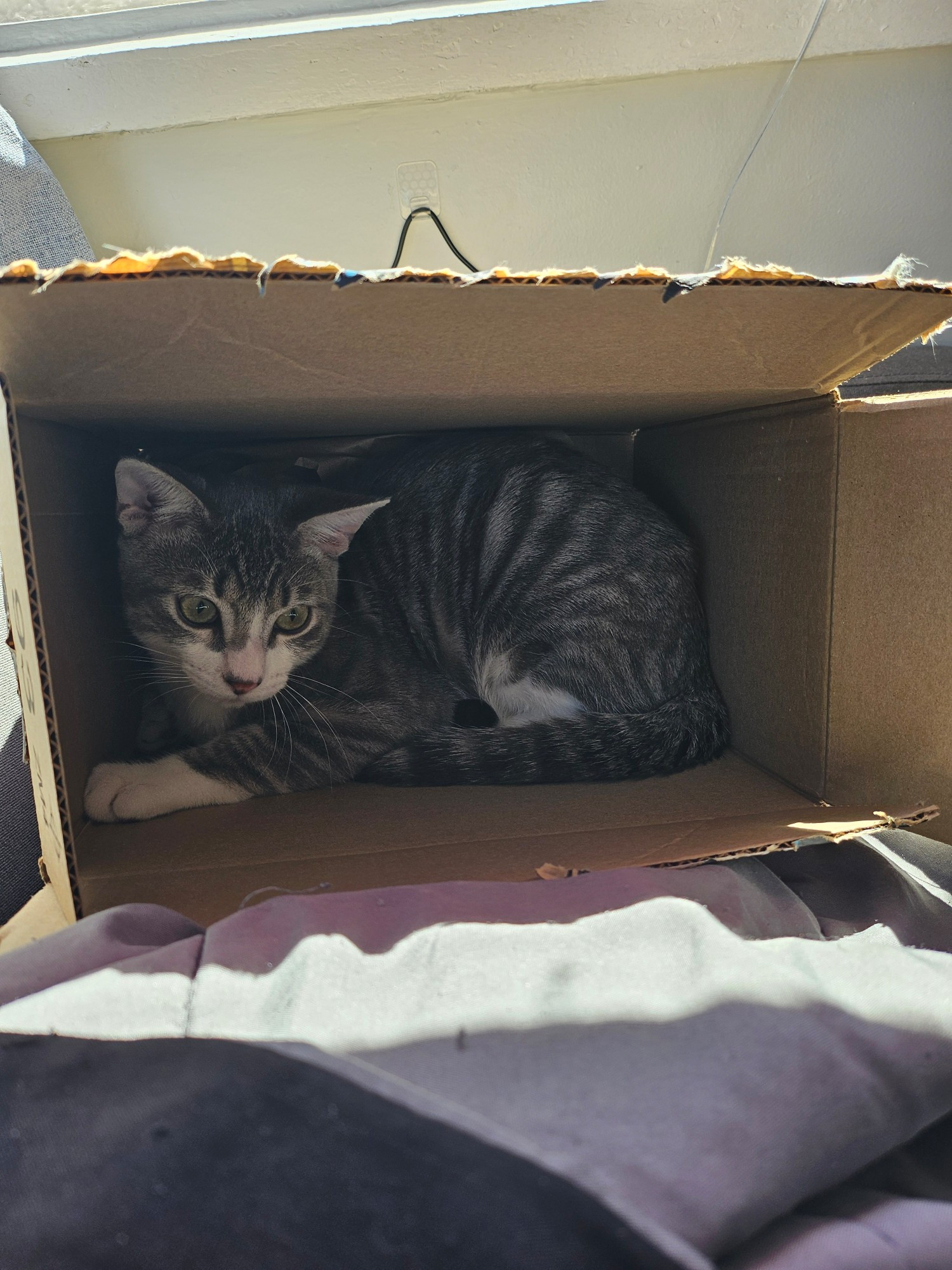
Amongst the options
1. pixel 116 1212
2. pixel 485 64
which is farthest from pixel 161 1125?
pixel 485 64

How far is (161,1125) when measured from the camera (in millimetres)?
466

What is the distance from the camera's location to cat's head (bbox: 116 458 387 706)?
1072 millimetres

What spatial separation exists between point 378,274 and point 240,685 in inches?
24.6

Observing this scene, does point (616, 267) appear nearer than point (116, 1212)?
No

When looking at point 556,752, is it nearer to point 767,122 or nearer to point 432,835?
point 432,835

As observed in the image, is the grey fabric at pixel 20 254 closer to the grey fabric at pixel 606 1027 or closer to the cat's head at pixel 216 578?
the cat's head at pixel 216 578

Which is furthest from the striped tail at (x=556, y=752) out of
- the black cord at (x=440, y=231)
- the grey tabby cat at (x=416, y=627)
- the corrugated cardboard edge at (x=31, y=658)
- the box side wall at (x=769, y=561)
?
the black cord at (x=440, y=231)

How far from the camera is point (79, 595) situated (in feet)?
3.30

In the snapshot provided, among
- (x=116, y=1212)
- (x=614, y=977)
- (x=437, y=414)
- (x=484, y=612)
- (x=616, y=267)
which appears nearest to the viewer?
(x=116, y=1212)

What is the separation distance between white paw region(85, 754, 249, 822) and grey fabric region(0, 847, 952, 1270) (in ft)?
1.03

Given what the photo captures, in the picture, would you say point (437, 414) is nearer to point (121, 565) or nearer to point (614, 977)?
point (121, 565)

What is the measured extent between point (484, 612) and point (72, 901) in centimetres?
74

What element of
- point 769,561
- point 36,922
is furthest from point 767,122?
point 36,922

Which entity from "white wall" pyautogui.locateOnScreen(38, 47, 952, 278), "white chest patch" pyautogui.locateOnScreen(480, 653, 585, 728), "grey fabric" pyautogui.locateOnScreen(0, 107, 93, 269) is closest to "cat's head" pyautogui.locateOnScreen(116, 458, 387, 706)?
"white chest patch" pyautogui.locateOnScreen(480, 653, 585, 728)
